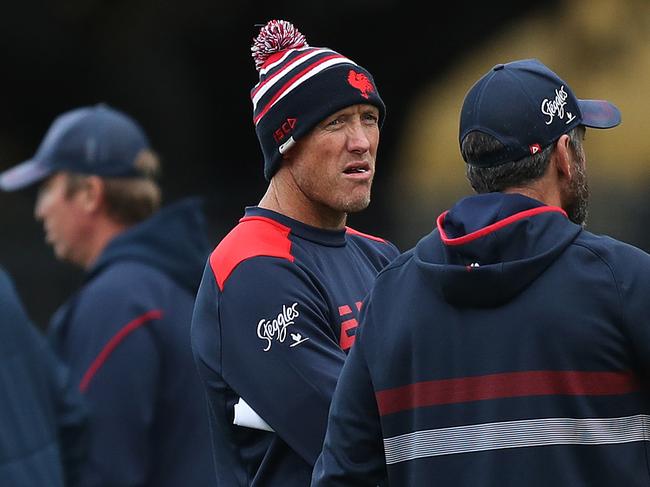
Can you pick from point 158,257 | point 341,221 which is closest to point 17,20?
point 158,257

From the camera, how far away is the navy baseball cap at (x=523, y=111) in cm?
299

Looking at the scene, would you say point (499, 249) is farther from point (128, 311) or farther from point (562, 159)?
point (128, 311)

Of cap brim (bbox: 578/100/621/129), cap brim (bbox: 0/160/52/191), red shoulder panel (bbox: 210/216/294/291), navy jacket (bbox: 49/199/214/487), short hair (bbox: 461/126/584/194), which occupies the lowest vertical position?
navy jacket (bbox: 49/199/214/487)

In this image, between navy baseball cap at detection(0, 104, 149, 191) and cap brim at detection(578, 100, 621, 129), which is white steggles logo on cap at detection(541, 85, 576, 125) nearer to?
cap brim at detection(578, 100, 621, 129)

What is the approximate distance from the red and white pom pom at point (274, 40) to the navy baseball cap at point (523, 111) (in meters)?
0.75

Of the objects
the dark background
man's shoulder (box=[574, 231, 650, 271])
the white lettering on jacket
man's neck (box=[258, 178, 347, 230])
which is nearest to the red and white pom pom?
man's neck (box=[258, 178, 347, 230])

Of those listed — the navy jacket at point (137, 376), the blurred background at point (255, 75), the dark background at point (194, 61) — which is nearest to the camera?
the navy jacket at point (137, 376)

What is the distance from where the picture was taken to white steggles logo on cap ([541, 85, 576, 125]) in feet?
9.90

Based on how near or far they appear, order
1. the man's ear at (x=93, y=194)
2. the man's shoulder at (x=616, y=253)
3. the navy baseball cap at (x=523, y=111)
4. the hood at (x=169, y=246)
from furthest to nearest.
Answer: the man's ear at (x=93, y=194) < the hood at (x=169, y=246) < the navy baseball cap at (x=523, y=111) < the man's shoulder at (x=616, y=253)

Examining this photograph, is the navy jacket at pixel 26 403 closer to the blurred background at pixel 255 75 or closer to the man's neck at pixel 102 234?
the man's neck at pixel 102 234

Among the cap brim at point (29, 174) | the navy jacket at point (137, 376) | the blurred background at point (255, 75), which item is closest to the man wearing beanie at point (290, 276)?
the navy jacket at point (137, 376)

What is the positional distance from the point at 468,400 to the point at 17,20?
33.1 feet

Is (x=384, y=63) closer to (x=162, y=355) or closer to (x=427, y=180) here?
(x=427, y=180)

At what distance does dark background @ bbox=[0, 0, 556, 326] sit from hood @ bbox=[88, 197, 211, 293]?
658 cm
